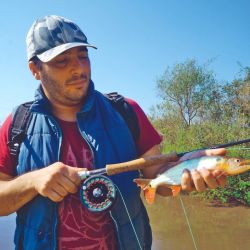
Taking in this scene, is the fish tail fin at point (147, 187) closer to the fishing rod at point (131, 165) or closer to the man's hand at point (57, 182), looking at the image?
the fishing rod at point (131, 165)

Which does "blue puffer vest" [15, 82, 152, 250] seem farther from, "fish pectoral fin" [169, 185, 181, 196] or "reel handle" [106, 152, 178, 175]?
"fish pectoral fin" [169, 185, 181, 196]

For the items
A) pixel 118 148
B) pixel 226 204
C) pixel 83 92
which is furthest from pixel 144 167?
pixel 226 204

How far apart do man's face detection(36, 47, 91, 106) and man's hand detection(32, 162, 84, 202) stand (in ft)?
2.20

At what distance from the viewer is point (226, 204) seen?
42.6ft

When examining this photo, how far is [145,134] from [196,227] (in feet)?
28.7

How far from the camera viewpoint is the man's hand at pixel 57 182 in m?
2.60

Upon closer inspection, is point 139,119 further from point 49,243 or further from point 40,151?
point 49,243

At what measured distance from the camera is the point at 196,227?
1122cm

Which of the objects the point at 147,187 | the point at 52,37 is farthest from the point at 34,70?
the point at 147,187

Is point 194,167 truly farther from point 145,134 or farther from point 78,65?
point 78,65

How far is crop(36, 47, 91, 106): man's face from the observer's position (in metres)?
3.04

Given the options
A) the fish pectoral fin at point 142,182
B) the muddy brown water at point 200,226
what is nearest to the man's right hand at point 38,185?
the fish pectoral fin at point 142,182

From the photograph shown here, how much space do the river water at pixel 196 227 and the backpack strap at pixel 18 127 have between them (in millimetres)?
6898

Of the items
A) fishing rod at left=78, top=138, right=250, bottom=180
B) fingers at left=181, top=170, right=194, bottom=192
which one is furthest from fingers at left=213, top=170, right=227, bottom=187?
fishing rod at left=78, top=138, right=250, bottom=180
